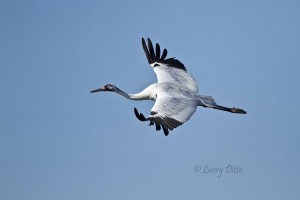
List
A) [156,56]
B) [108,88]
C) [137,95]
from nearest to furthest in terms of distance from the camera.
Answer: [137,95], [108,88], [156,56]

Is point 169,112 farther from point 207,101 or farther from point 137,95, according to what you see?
point 137,95

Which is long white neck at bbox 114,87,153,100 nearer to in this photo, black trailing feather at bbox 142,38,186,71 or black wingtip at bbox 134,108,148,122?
black trailing feather at bbox 142,38,186,71

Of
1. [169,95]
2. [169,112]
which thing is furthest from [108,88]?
[169,112]

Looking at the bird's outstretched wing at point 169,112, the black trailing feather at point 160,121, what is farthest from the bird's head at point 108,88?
the black trailing feather at point 160,121

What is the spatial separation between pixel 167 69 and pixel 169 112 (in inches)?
221

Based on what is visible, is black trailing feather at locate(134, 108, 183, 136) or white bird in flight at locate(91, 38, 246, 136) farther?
white bird in flight at locate(91, 38, 246, 136)

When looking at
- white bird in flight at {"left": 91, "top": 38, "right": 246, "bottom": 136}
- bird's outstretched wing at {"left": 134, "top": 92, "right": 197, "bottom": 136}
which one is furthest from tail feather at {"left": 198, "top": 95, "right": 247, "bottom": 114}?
bird's outstretched wing at {"left": 134, "top": 92, "right": 197, "bottom": 136}

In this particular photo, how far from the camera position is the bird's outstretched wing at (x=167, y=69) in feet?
90.8

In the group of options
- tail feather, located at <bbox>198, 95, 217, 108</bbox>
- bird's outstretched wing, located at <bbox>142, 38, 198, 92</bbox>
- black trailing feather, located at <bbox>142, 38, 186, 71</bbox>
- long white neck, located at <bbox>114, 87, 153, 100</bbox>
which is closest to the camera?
tail feather, located at <bbox>198, 95, 217, 108</bbox>

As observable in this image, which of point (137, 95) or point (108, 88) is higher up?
point (108, 88)

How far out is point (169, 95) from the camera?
25062 millimetres

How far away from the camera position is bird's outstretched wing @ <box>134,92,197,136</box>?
2258 cm

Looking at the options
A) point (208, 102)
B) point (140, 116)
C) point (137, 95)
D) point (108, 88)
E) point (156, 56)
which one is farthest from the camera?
point (156, 56)

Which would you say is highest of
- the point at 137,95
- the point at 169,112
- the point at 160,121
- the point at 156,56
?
the point at 156,56
